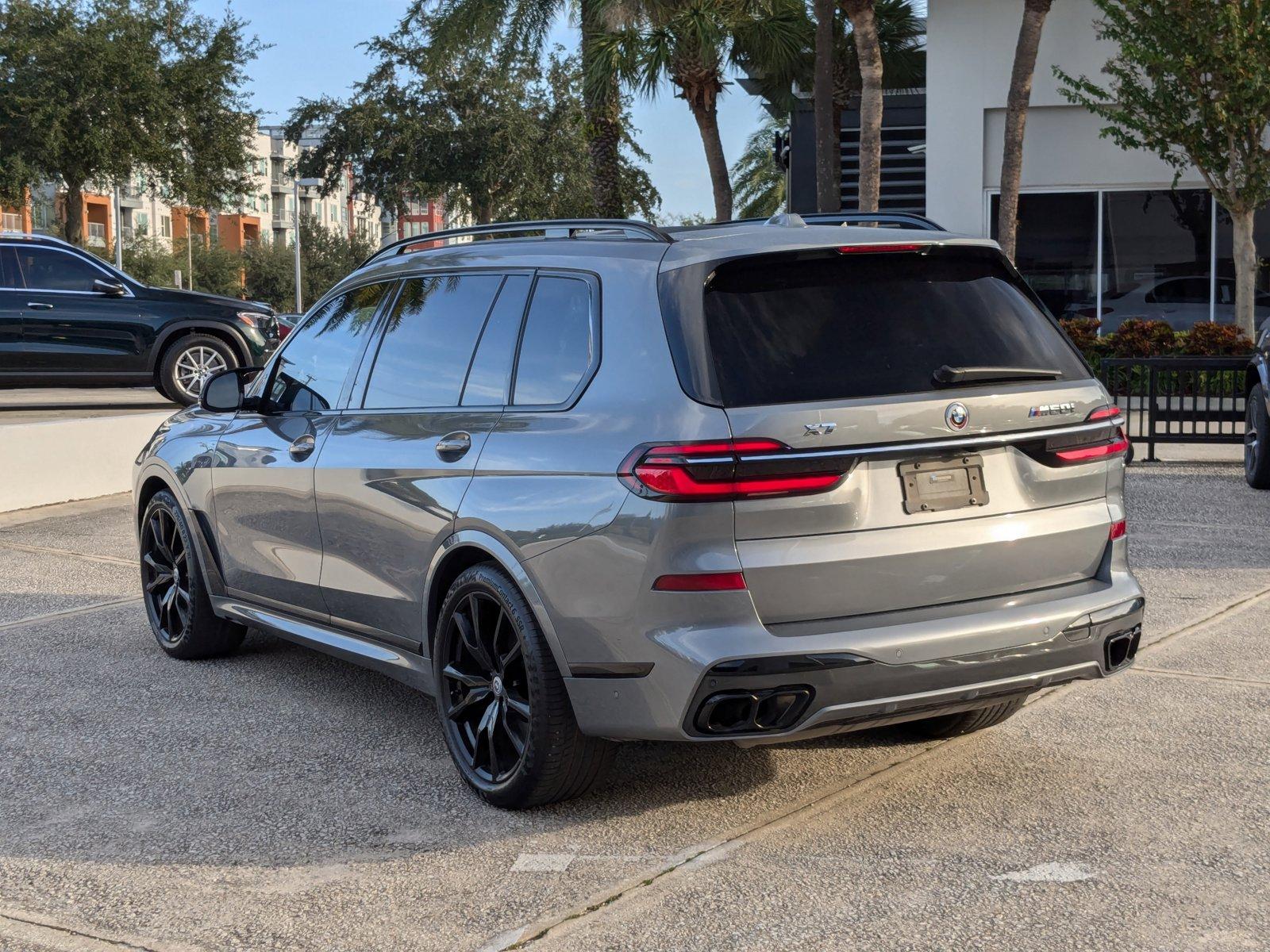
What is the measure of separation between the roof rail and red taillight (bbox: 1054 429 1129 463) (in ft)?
4.29

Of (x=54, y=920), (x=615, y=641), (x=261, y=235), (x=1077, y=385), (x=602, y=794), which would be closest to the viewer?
(x=54, y=920)

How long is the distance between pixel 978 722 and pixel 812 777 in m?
0.77

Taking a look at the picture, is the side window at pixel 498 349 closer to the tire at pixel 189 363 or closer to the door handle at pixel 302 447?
the door handle at pixel 302 447

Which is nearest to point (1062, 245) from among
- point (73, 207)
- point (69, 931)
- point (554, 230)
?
point (554, 230)

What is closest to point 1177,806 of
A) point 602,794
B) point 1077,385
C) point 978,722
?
point 978,722

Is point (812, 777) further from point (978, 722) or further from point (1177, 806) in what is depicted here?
point (1177, 806)

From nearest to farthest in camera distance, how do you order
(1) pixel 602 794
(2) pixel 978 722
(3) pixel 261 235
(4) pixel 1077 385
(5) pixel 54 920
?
(5) pixel 54 920
(4) pixel 1077 385
(1) pixel 602 794
(2) pixel 978 722
(3) pixel 261 235

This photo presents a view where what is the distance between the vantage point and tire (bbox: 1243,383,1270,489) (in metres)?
11.5

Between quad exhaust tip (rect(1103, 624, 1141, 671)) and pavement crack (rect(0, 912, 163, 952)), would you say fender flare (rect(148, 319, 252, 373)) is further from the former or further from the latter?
quad exhaust tip (rect(1103, 624, 1141, 671))

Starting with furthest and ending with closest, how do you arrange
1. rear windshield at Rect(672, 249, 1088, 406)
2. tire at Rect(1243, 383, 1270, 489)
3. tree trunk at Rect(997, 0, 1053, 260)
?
1. tree trunk at Rect(997, 0, 1053, 260)
2. tire at Rect(1243, 383, 1270, 489)
3. rear windshield at Rect(672, 249, 1088, 406)

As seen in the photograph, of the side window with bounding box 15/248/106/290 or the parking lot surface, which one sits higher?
the side window with bounding box 15/248/106/290

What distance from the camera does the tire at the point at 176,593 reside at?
262 inches

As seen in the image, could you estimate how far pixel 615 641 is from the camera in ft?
13.6

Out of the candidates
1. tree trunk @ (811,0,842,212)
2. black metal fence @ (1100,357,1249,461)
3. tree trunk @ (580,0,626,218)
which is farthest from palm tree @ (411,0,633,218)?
black metal fence @ (1100,357,1249,461)
